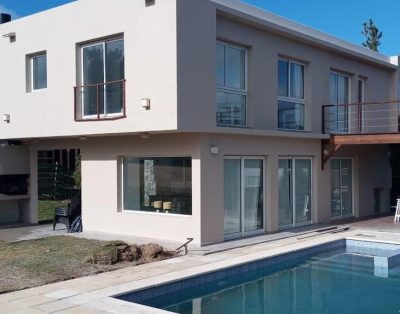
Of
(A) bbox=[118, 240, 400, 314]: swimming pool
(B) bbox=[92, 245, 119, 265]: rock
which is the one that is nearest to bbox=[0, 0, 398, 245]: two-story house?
(A) bbox=[118, 240, 400, 314]: swimming pool

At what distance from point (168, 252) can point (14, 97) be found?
8.57 m

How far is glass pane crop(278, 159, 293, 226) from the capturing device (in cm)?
1611

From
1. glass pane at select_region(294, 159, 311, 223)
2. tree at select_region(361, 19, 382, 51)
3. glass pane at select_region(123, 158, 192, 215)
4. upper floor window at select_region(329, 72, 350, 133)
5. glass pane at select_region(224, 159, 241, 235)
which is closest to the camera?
glass pane at select_region(123, 158, 192, 215)

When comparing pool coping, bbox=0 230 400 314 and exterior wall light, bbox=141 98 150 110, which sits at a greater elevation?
exterior wall light, bbox=141 98 150 110

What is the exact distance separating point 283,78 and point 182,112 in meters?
5.32

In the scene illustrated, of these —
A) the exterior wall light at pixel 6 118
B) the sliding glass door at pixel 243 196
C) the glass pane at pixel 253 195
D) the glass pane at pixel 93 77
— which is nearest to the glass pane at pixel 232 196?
the sliding glass door at pixel 243 196

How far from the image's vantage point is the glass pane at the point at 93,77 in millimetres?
14312

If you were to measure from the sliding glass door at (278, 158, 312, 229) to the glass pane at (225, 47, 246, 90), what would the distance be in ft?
10.2

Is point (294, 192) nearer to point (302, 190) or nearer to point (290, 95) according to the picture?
point (302, 190)

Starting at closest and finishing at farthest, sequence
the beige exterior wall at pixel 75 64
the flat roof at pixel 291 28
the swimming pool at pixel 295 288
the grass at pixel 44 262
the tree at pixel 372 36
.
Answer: the swimming pool at pixel 295 288
the grass at pixel 44 262
the beige exterior wall at pixel 75 64
the flat roof at pixel 291 28
the tree at pixel 372 36

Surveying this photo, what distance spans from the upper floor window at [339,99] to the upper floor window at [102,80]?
844 cm

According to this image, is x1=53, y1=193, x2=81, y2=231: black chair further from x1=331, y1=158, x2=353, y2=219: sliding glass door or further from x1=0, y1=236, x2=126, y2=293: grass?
x1=331, y1=158, x2=353, y2=219: sliding glass door

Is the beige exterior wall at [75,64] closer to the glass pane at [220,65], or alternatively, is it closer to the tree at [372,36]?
the glass pane at [220,65]

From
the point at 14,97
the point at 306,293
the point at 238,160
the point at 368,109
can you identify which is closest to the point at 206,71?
the point at 238,160
